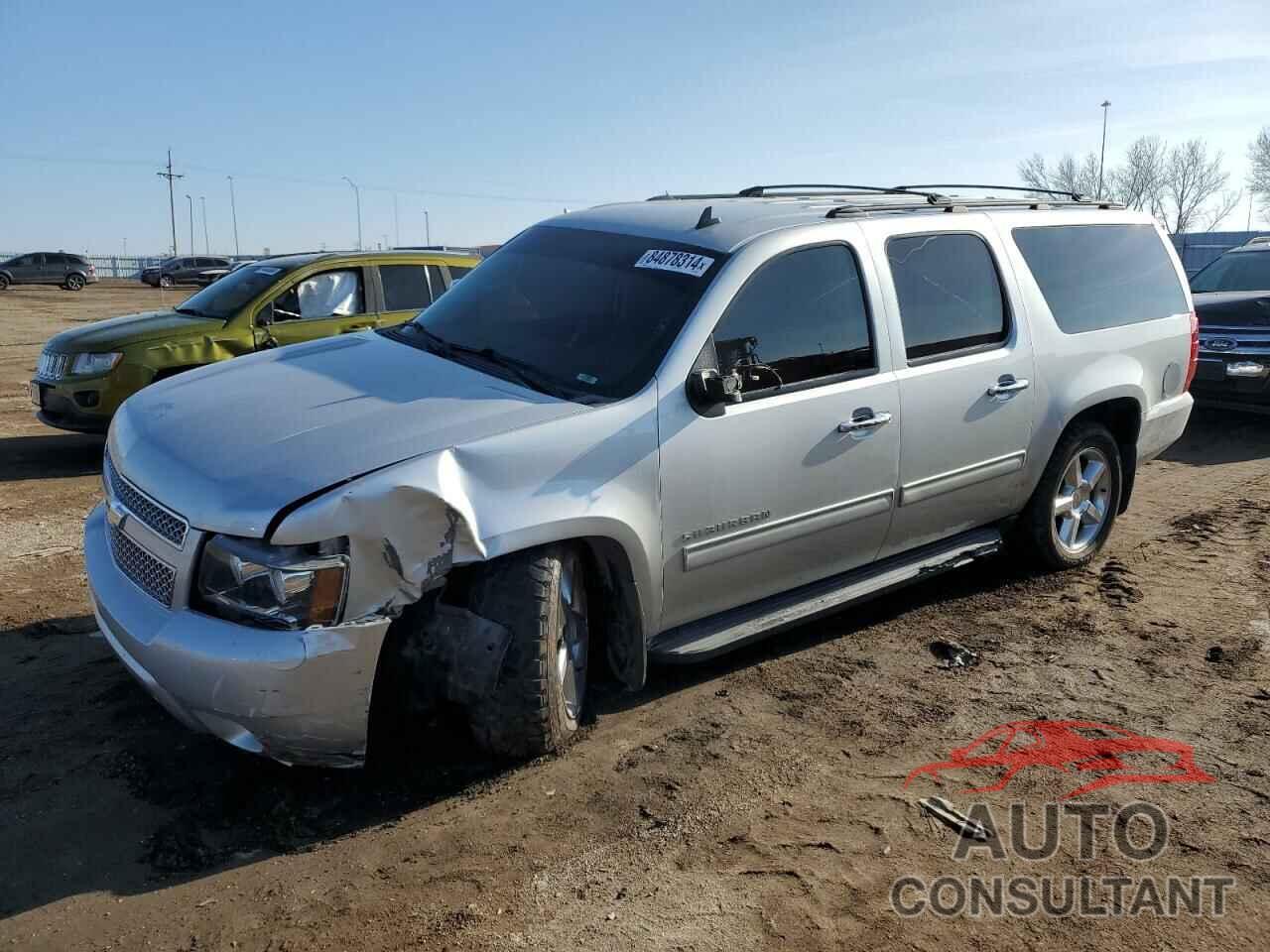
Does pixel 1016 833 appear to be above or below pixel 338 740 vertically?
below

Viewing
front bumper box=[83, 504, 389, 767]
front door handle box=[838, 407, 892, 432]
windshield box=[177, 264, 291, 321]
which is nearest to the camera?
front bumper box=[83, 504, 389, 767]

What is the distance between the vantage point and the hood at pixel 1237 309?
988 centimetres

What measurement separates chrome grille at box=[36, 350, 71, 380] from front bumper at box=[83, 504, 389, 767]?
5918 millimetres

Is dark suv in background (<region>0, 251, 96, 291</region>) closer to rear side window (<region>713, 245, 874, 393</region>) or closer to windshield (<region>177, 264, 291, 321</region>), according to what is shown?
Answer: windshield (<region>177, 264, 291, 321</region>)

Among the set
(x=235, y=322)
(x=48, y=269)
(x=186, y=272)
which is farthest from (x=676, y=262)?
(x=186, y=272)

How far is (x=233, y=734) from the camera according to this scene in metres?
3.20

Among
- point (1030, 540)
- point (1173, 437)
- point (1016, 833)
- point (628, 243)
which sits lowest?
point (1016, 833)

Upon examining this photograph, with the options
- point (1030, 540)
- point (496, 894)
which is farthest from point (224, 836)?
point (1030, 540)

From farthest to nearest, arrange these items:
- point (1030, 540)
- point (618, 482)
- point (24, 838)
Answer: point (1030, 540)
point (618, 482)
point (24, 838)

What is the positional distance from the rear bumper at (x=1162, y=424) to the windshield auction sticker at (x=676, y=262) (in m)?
3.12

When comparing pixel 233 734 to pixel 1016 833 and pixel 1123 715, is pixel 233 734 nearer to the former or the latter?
pixel 1016 833

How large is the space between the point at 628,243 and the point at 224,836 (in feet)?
8.85

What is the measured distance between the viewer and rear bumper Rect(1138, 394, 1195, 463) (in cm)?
600
